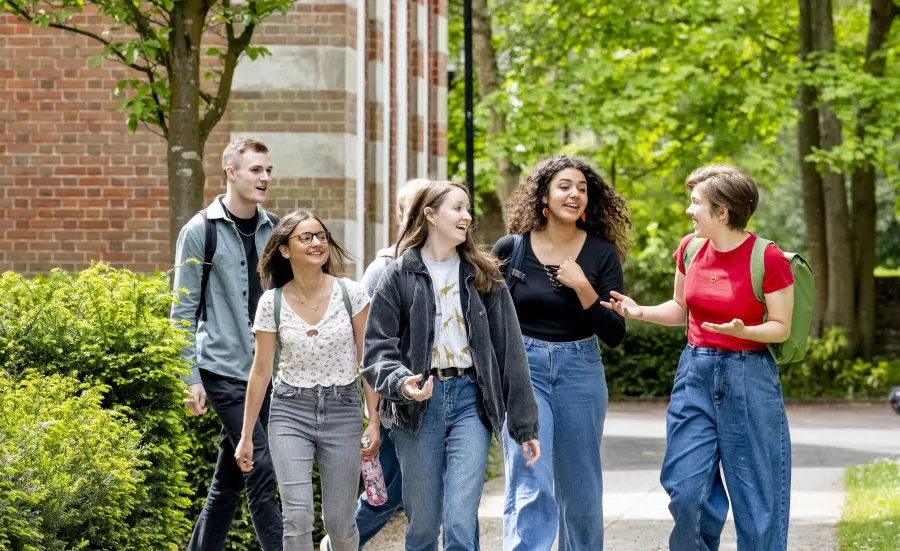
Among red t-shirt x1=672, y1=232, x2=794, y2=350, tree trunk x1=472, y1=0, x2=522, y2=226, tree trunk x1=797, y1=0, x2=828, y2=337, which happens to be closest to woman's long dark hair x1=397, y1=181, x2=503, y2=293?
red t-shirt x1=672, y1=232, x2=794, y2=350

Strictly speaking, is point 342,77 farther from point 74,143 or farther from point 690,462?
point 690,462

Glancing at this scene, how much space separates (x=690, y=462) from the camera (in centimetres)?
576

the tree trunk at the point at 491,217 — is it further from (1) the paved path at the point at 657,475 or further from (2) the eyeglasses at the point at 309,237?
(2) the eyeglasses at the point at 309,237

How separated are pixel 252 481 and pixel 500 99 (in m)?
17.5

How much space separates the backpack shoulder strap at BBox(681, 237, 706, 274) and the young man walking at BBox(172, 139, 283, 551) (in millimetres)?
1985

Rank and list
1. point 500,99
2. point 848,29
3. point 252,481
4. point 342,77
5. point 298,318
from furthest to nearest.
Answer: point 848,29 → point 500,99 → point 342,77 → point 252,481 → point 298,318

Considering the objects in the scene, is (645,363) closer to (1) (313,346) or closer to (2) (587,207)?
(2) (587,207)

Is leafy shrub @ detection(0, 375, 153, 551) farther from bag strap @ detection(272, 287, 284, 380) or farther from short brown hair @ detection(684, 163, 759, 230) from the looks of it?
short brown hair @ detection(684, 163, 759, 230)

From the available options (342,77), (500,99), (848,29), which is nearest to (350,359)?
(342,77)

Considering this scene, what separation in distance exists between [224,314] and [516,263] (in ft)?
4.89

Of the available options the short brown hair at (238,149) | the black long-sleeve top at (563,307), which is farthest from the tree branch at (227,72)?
the black long-sleeve top at (563,307)

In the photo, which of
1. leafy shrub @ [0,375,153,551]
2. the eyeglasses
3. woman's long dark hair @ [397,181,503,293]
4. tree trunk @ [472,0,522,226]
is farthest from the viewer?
tree trunk @ [472,0,522,226]

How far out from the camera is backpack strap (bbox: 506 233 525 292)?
5984mm

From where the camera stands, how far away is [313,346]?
5707mm
